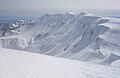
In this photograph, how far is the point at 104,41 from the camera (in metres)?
84.8

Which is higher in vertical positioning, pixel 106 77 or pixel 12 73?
pixel 12 73

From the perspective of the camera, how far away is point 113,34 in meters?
92.9

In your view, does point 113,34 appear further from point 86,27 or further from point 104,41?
point 86,27

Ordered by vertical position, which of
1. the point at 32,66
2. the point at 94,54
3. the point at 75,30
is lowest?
the point at 75,30

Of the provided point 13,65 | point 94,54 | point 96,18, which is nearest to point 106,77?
point 13,65

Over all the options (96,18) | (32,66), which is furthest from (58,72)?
(96,18)

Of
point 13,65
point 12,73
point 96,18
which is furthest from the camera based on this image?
point 96,18

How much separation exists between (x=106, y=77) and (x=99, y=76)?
0.73 metres

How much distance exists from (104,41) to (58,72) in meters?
74.3

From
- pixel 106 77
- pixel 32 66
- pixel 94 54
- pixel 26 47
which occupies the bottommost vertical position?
pixel 26 47

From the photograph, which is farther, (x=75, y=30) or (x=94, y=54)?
(x=75, y=30)

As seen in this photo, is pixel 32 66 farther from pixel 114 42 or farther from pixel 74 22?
pixel 74 22

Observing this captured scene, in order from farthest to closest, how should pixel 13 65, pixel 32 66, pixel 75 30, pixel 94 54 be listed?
pixel 75 30 < pixel 94 54 < pixel 32 66 < pixel 13 65

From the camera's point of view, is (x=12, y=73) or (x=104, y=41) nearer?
(x=12, y=73)
